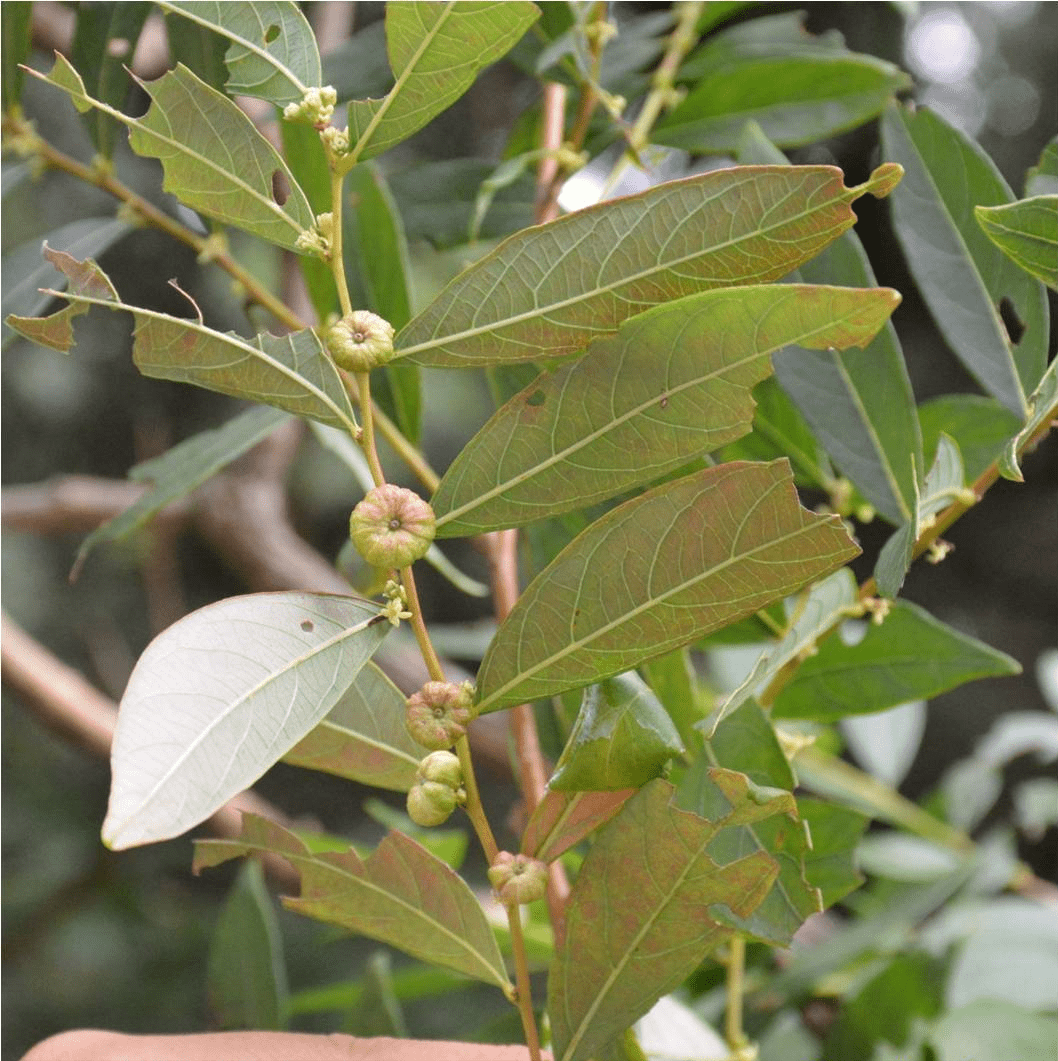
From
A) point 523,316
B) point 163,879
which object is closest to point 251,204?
point 523,316

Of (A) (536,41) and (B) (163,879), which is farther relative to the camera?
(B) (163,879)

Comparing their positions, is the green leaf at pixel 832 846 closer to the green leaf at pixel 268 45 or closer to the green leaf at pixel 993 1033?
the green leaf at pixel 993 1033

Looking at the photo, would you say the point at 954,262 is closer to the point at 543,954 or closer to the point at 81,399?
the point at 543,954

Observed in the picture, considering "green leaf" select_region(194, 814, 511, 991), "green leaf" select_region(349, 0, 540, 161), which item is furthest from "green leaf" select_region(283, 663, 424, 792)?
"green leaf" select_region(349, 0, 540, 161)

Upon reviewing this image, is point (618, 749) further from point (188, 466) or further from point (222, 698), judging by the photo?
point (188, 466)

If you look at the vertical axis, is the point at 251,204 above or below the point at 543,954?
above
